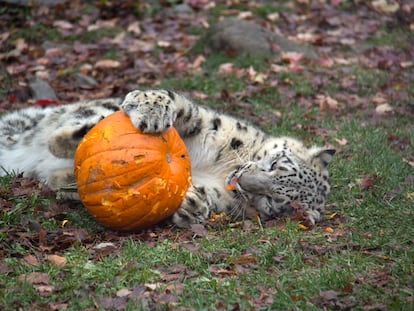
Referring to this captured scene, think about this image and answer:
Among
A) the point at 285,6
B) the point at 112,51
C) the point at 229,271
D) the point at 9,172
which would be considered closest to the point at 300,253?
the point at 229,271

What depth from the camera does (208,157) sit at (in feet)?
22.7

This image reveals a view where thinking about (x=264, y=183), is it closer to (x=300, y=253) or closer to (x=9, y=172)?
(x=300, y=253)

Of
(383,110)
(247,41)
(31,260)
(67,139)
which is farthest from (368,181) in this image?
(247,41)

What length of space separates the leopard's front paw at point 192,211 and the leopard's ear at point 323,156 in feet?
4.06

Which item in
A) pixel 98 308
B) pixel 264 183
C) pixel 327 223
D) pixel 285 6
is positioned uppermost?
pixel 98 308

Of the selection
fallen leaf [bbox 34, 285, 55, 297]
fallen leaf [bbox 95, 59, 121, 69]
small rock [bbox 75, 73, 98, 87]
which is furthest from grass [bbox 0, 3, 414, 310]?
fallen leaf [bbox 95, 59, 121, 69]

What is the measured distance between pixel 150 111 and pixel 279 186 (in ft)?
4.39

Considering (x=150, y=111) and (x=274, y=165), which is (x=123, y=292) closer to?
(x=150, y=111)

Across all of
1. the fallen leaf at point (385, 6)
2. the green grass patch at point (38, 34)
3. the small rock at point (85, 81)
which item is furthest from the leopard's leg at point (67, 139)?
the fallen leaf at point (385, 6)

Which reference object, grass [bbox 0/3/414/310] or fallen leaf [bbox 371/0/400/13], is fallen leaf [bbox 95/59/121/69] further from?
fallen leaf [bbox 371/0/400/13]

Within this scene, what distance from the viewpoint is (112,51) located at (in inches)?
484

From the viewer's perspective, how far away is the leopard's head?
20.8 feet

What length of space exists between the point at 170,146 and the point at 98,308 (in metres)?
1.92

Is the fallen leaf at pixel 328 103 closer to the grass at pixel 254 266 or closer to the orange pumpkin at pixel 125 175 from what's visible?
the grass at pixel 254 266
